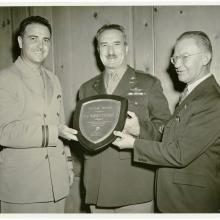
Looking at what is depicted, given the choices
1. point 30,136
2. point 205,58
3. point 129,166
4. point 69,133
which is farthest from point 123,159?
point 205,58

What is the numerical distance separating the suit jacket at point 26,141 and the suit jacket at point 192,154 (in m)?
0.44

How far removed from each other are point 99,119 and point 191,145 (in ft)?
1.40

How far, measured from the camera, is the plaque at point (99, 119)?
55.9 inches

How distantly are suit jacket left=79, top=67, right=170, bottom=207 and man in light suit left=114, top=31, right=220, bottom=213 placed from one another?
15 centimetres

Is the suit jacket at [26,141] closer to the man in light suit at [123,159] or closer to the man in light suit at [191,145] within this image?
the man in light suit at [123,159]

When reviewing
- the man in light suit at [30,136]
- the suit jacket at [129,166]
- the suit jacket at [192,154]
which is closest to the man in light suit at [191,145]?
the suit jacket at [192,154]

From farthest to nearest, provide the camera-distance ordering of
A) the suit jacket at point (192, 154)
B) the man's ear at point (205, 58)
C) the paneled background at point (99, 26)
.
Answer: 1. the paneled background at point (99, 26)
2. the man's ear at point (205, 58)
3. the suit jacket at point (192, 154)

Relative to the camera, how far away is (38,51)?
156cm

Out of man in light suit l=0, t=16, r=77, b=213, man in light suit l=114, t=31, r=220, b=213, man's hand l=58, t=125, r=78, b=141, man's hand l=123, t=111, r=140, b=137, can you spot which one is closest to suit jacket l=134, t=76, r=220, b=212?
man in light suit l=114, t=31, r=220, b=213

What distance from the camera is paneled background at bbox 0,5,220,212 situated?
71.6 inches

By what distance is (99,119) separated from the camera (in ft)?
4.79

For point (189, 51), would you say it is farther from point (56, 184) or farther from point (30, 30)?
point (56, 184)

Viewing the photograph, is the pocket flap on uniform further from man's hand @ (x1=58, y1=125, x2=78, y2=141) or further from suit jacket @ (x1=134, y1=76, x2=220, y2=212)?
man's hand @ (x1=58, y1=125, x2=78, y2=141)

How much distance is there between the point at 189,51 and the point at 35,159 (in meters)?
0.88
